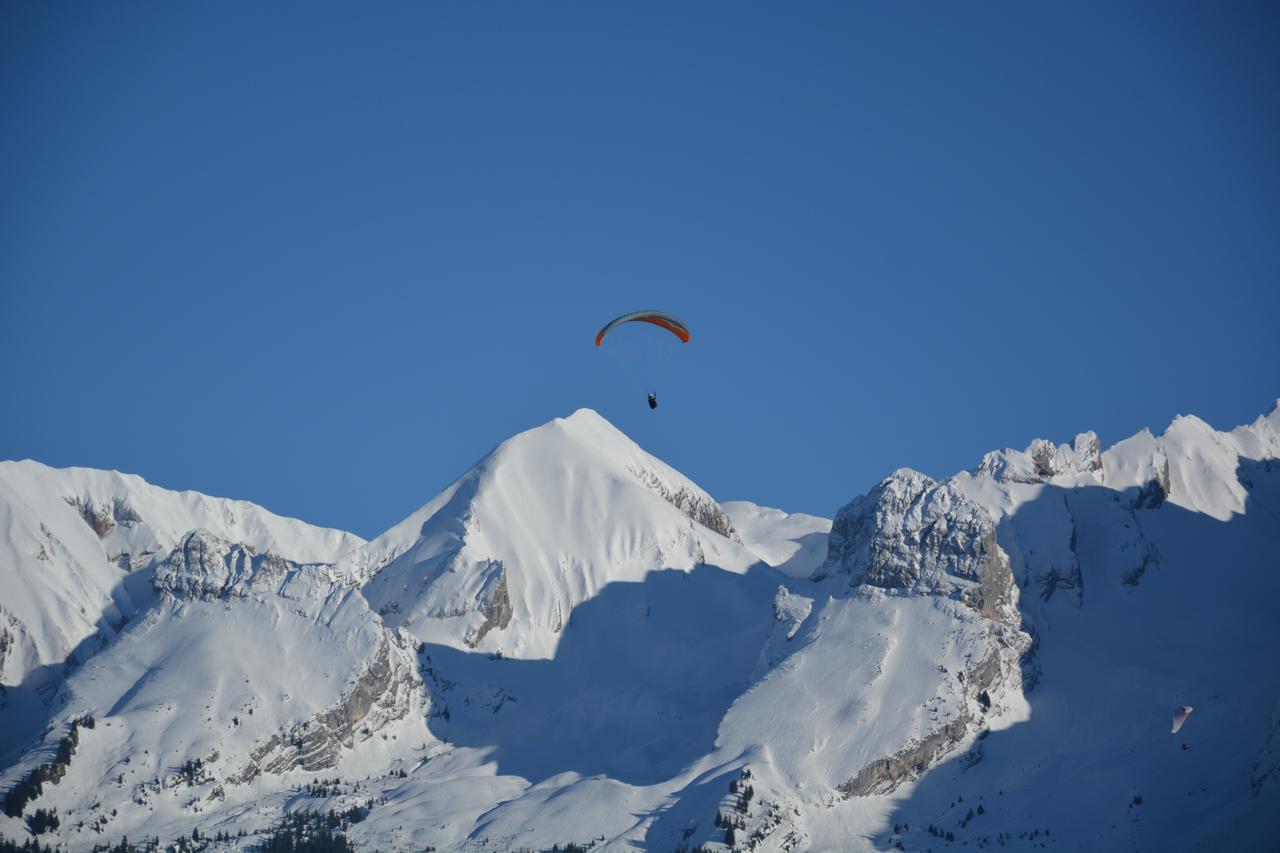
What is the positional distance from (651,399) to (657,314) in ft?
29.9

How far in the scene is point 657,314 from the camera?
7825 inches

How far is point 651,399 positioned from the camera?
Result: 197m
